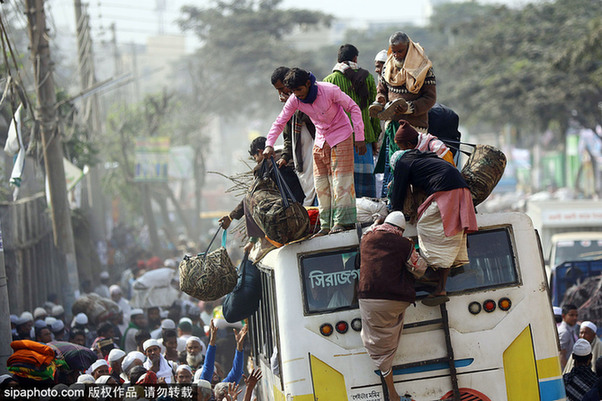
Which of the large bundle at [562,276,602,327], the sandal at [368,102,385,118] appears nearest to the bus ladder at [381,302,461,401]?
the sandal at [368,102,385,118]

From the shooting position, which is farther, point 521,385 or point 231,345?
point 231,345

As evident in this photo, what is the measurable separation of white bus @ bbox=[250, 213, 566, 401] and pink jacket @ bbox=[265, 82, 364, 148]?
975 mm

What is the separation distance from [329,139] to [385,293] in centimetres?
157

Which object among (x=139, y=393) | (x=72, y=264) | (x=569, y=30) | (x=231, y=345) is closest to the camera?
(x=139, y=393)

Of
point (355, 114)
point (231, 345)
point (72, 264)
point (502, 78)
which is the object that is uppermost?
point (502, 78)

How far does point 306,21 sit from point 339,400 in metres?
47.2

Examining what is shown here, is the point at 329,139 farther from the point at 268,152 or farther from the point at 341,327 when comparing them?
the point at 341,327

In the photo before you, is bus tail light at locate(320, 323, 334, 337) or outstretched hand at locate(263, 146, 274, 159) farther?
outstretched hand at locate(263, 146, 274, 159)

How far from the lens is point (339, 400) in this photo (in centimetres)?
571

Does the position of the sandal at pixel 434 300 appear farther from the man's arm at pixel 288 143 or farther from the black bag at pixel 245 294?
the man's arm at pixel 288 143

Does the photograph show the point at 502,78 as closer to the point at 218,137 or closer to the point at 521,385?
the point at 521,385

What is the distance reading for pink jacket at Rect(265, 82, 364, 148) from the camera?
657 centimetres

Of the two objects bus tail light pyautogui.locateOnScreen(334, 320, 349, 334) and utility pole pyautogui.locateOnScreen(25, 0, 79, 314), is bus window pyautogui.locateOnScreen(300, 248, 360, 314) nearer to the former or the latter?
bus tail light pyautogui.locateOnScreen(334, 320, 349, 334)

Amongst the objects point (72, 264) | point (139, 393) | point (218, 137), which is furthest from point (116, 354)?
point (218, 137)
